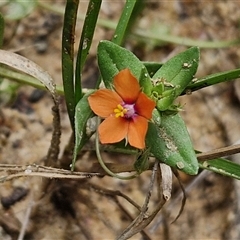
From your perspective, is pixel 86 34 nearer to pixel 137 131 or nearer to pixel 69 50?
pixel 69 50

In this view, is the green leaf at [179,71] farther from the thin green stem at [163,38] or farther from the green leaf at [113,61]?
the thin green stem at [163,38]

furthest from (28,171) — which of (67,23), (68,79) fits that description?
(67,23)

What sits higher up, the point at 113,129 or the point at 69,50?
the point at 69,50

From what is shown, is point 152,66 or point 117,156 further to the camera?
point 117,156

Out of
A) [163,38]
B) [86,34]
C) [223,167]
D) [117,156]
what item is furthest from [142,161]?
[163,38]

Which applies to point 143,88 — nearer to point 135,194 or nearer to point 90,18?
point 90,18
